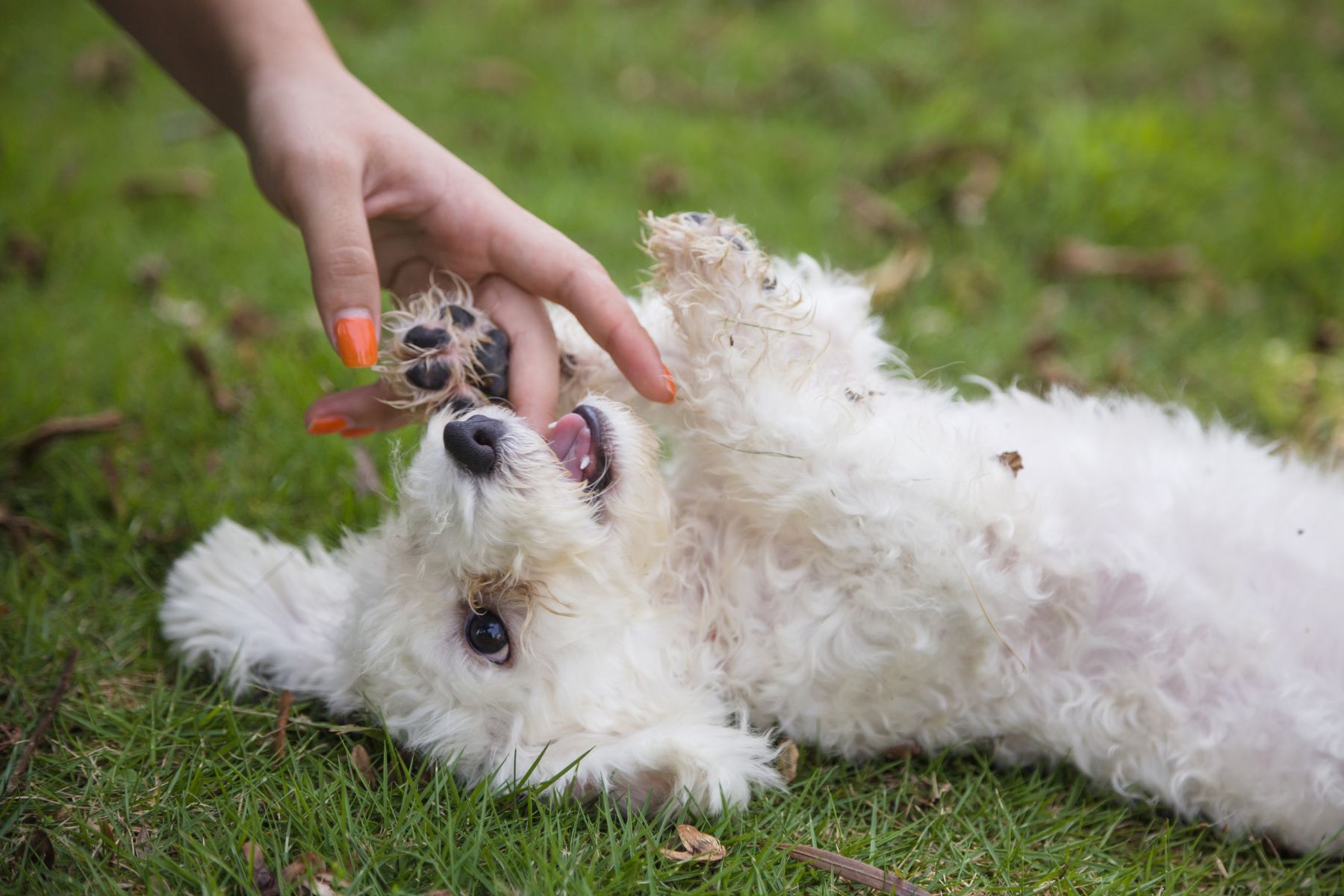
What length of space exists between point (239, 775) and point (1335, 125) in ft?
23.0

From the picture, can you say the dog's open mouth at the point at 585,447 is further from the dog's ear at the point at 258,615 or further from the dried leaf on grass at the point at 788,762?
the dried leaf on grass at the point at 788,762

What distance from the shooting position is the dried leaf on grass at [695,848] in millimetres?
2107

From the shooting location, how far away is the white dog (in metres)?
2.21

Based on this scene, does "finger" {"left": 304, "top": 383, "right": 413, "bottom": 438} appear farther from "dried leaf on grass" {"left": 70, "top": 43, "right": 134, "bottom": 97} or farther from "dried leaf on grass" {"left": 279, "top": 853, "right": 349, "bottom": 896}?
"dried leaf on grass" {"left": 70, "top": 43, "right": 134, "bottom": 97}

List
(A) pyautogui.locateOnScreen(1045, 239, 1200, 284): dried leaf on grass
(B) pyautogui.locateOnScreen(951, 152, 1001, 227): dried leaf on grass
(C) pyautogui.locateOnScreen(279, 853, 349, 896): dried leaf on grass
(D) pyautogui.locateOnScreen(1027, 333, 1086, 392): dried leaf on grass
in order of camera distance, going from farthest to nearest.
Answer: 1. (B) pyautogui.locateOnScreen(951, 152, 1001, 227): dried leaf on grass
2. (A) pyautogui.locateOnScreen(1045, 239, 1200, 284): dried leaf on grass
3. (D) pyautogui.locateOnScreen(1027, 333, 1086, 392): dried leaf on grass
4. (C) pyautogui.locateOnScreen(279, 853, 349, 896): dried leaf on grass

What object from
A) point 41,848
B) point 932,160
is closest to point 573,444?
point 41,848

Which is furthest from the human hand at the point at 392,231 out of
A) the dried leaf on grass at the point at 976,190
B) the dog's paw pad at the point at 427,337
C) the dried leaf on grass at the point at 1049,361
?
the dried leaf on grass at the point at 976,190

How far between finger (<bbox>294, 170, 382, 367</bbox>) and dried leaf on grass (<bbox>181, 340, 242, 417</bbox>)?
1.47m

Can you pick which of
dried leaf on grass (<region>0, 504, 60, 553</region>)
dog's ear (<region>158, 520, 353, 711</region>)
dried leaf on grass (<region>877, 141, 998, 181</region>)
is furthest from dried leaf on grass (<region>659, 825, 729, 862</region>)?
dried leaf on grass (<region>877, 141, 998, 181</region>)

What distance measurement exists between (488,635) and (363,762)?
0.47 meters

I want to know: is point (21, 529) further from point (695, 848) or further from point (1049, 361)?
point (1049, 361)

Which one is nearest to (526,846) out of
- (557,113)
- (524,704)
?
(524,704)

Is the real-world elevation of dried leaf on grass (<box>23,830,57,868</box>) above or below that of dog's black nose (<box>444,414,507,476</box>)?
below

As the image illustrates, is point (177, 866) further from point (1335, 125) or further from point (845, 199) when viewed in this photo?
point (1335, 125)
